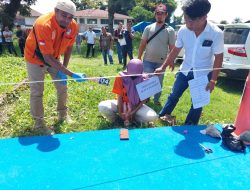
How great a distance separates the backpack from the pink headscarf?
1.18 metres

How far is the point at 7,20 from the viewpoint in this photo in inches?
734

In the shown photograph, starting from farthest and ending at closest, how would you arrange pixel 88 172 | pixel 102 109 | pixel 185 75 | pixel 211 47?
pixel 102 109, pixel 185 75, pixel 211 47, pixel 88 172

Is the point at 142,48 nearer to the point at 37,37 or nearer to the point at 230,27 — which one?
the point at 37,37

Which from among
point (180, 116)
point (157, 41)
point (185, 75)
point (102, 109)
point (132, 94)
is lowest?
point (180, 116)

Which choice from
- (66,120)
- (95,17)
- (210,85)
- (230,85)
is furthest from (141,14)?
(210,85)

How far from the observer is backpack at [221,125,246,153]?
324 centimetres

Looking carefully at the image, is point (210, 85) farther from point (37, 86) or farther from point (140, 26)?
point (140, 26)

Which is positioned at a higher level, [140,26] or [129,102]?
[140,26]

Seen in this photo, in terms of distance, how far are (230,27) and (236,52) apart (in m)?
0.95

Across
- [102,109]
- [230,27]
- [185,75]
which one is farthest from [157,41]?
[230,27]

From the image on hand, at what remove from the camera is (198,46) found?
3.43 m

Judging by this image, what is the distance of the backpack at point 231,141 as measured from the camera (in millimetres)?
3235

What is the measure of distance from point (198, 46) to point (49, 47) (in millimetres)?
1703

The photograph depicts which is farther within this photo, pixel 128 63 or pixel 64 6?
pixel 128 63
